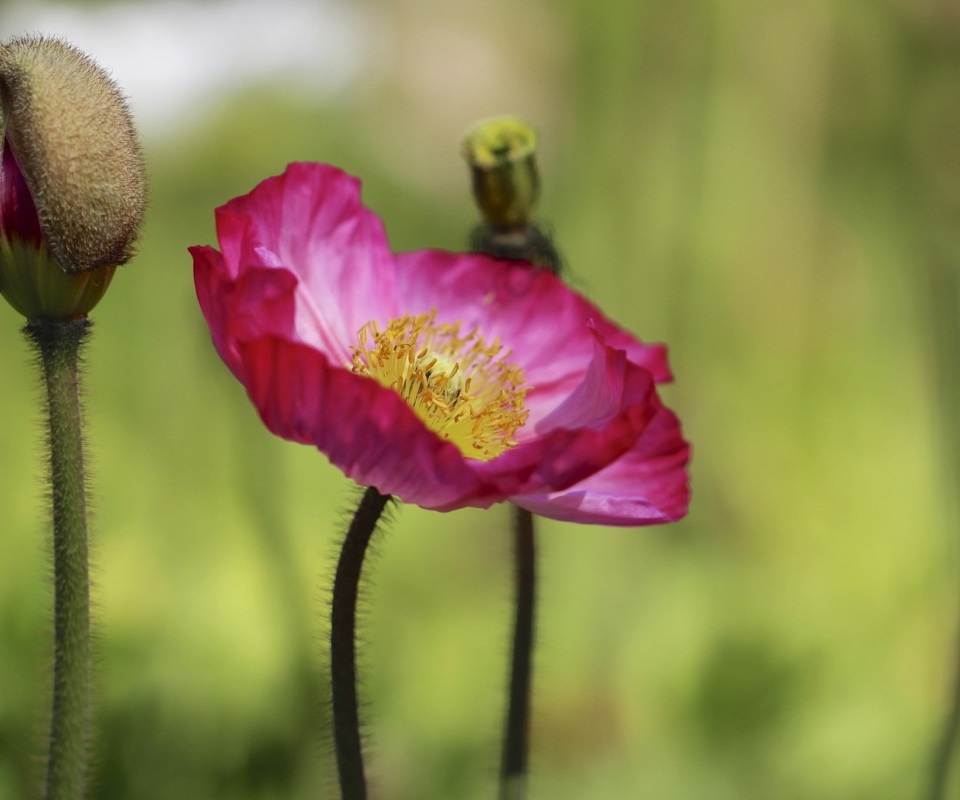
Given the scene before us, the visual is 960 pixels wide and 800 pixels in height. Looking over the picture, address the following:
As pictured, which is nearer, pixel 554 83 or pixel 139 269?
pixel 139 269

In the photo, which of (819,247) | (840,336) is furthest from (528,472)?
(819,247)

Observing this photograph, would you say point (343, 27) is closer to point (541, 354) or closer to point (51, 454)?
point (541, 354)

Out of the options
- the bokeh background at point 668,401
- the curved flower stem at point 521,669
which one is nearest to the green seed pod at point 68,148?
the bokeh background at point 668,401

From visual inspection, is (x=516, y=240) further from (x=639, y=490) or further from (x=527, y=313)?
(x=639, y=490)

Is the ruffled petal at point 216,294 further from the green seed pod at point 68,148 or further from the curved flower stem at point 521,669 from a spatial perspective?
the curved flower stem at point 521,669

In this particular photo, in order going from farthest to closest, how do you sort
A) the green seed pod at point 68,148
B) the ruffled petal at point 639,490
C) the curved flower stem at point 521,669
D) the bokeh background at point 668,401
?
the bokeh background at point 668,401
the curved flower stem at point 521,669
the ruffled petal at point 639,490
the green seed pod at point 68,148

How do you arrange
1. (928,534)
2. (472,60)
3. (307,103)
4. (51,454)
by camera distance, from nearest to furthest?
(51,454) < (928,534) < (307,103) < (472,60)
